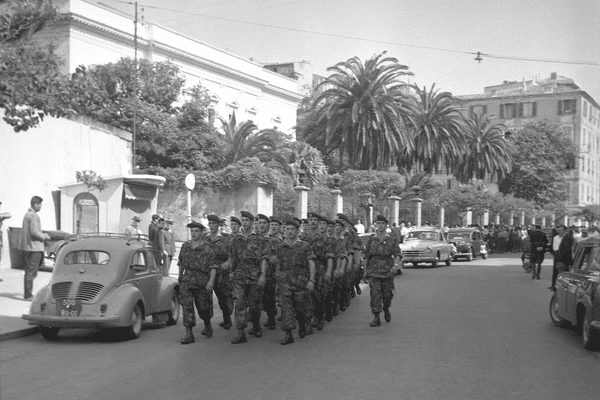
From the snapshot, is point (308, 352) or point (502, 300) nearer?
point (308, 352)

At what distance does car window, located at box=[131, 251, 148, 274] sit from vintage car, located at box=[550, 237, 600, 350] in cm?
687

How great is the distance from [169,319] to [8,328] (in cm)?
280

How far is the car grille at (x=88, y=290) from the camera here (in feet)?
39.3

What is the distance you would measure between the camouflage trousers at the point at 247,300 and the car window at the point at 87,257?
6.83ft

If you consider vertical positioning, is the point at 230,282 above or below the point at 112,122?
below

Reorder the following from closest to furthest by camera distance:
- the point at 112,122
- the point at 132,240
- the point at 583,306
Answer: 1. the point at 583,306
2. the point at 132,240
3. the point at 112,122

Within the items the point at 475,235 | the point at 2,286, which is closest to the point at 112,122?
the point at 475,235

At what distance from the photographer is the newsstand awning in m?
25.3

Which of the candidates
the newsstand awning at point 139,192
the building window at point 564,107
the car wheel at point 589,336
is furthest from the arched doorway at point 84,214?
the building window at point 564,107

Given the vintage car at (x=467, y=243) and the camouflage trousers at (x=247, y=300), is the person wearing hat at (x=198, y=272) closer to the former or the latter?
the camouflage trousers at (x=247, y=300)

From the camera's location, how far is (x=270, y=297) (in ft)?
45.5

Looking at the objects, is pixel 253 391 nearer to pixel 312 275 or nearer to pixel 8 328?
pixel 312 275

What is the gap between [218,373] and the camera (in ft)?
31.1

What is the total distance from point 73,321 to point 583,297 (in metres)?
7.51
